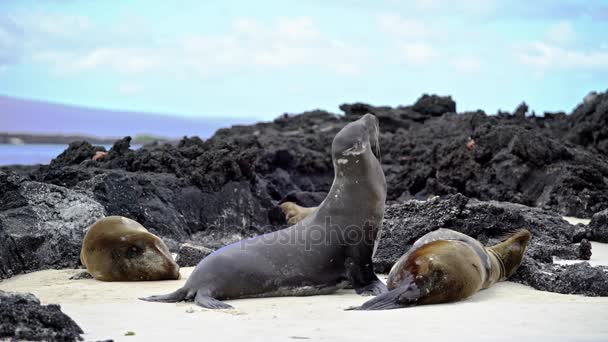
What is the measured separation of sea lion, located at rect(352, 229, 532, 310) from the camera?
7020 mm

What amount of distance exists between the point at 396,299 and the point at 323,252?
4.25 ft

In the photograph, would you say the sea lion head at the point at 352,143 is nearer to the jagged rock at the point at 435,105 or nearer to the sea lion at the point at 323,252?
the sea lion at the point at 323,252

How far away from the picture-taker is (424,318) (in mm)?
Result: 6285

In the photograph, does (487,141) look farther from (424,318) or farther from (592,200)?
(424,318)

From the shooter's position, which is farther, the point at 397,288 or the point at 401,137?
the point at 401,137

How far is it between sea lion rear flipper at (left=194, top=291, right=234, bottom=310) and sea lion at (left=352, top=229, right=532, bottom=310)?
3.67ft

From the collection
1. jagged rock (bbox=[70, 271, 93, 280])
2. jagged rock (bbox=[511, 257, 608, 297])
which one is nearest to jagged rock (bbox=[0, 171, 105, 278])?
jagged rock (bbox=[70, 271, 93, 280])

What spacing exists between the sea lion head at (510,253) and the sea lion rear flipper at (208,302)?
8.45 ft

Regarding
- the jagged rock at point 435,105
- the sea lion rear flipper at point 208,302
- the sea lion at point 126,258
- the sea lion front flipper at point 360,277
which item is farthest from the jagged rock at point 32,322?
the jagged rock at point 435,105

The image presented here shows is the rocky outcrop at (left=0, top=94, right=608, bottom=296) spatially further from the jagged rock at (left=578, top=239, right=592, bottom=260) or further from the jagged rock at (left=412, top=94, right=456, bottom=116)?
the jagged rock at (left=412, top=94, right=456, bottom=116)

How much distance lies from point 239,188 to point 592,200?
19.3 ft

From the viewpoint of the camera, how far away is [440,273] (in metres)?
7.09

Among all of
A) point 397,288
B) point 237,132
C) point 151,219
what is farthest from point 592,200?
point 237,132

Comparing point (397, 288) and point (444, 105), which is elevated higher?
point (444, 105)
